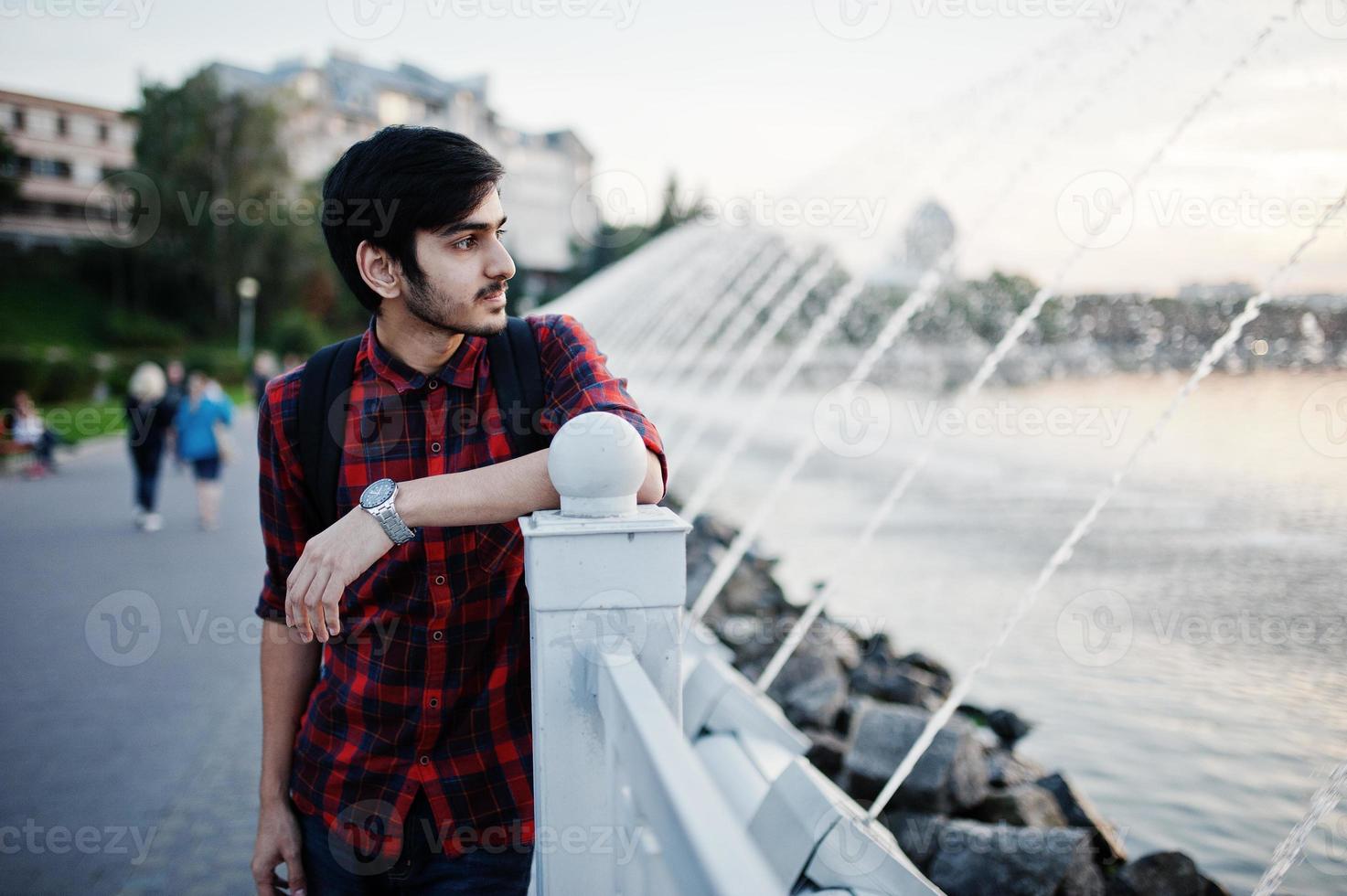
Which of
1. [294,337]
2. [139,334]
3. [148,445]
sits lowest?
[148,445]

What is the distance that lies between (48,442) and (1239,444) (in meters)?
22.1

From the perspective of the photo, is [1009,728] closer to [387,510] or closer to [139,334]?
[387,510]

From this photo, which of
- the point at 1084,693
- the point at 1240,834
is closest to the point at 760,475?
the point at 1084,693

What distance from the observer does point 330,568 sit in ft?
6.75

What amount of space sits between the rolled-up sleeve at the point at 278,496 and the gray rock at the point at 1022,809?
4.01 m

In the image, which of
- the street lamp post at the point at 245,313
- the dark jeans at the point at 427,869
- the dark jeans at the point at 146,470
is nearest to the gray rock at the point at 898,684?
the dark jeans at the point at 427,869

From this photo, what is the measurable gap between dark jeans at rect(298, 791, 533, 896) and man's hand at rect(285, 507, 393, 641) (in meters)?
0.49

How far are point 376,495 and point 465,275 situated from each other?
1.67ft

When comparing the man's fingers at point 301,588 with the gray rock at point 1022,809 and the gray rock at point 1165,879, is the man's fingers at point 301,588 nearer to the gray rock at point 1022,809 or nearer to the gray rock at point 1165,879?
the gray rock at point 1165,879

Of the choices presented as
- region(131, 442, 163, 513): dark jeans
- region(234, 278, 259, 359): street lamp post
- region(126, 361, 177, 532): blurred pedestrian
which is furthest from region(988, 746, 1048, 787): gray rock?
region(234, 278, 259, 359): street lamp post

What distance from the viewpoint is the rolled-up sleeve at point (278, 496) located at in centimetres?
235

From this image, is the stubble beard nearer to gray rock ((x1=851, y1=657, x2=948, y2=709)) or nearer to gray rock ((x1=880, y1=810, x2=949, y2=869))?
gray rock ((x1=880, y1=810, x2=949, y2=869))

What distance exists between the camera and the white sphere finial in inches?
77.2

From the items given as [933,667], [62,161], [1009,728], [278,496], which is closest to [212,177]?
[62,161]
